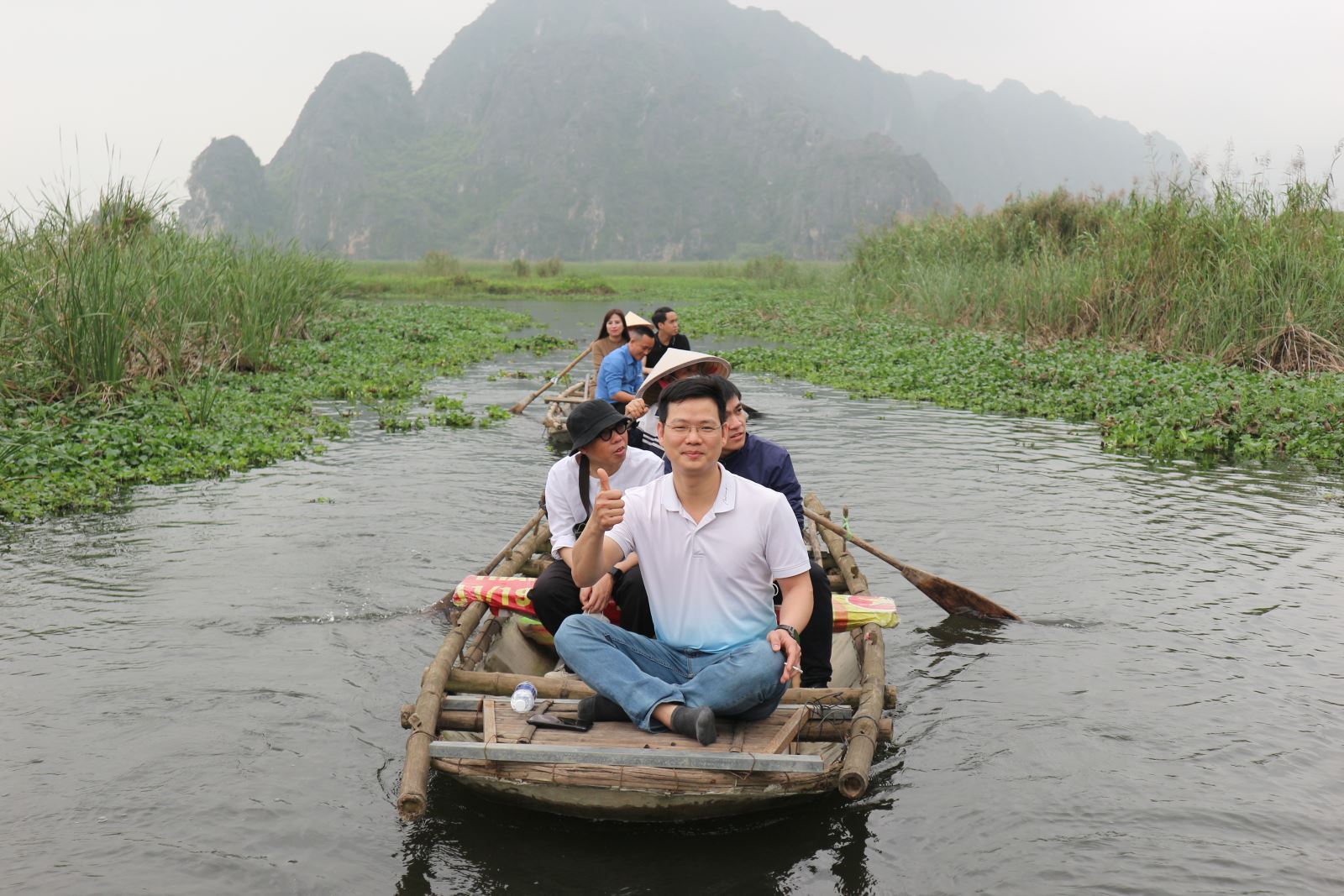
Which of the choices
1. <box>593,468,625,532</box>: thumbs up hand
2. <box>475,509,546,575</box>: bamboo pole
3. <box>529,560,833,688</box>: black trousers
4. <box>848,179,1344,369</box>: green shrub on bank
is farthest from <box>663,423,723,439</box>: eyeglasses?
<box>848,179,1344,369</box>: green shrub on bank

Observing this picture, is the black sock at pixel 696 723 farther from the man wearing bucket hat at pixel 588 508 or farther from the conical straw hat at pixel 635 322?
the conical straw hat at pixel 635 322

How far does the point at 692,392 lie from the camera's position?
3938 millimetres

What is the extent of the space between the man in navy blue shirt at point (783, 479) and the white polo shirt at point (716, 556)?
37cm

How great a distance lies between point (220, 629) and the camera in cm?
664

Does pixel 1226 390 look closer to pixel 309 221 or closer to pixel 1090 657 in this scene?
pixel 1090 657

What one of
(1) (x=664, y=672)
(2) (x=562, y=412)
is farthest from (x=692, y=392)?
(2) (x=562, y=412)

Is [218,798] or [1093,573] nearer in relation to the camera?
[218,798]

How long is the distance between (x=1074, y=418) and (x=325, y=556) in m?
9.57

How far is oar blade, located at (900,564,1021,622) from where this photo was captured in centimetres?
684

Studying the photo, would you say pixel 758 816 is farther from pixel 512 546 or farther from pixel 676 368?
pixel 512 546

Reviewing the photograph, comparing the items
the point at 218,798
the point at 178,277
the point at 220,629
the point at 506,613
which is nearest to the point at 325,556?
the point at 220,629

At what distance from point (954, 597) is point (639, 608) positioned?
2.88m

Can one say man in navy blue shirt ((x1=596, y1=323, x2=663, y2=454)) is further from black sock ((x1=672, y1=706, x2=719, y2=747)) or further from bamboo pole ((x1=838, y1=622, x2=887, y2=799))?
black sock ((x1=672, y1=706, x2=719, y2=747))

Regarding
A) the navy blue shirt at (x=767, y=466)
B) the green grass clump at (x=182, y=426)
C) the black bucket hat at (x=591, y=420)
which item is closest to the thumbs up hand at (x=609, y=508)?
the black bucket hat at (x=591, y=420)
